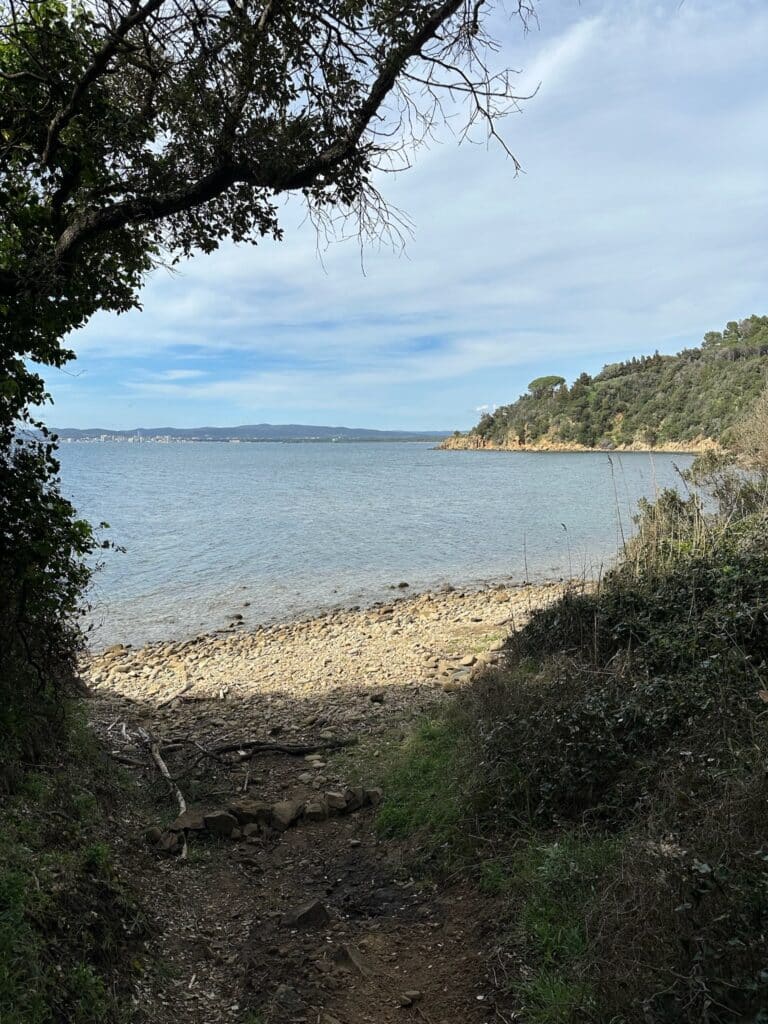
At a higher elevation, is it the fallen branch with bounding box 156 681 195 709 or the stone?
the stone

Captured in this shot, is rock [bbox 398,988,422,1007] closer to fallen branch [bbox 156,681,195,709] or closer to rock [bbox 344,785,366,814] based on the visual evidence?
rock [bbox 344,785,366,814]

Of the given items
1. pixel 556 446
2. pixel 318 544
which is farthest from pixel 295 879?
pixel 556 446

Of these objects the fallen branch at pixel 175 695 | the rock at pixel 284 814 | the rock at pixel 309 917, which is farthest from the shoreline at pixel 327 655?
the rock at pixel 309 917

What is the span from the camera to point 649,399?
252 ft

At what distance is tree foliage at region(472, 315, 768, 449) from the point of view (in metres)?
56.7

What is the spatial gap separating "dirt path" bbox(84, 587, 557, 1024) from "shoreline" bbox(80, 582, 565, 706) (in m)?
0.09

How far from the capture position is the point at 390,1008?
3137 millimetres

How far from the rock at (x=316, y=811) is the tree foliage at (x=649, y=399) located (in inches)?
1434

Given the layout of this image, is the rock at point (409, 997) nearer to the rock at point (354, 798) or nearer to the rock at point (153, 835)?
the rock at point (354, 798)

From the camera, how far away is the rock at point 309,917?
382cm

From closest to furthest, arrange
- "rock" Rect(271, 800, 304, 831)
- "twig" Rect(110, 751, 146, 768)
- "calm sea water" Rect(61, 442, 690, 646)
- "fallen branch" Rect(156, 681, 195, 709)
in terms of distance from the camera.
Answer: "rock" Rect(271, 800, 304, 831)
"twig" Rect(110, 751, 146, 768)
"fallen branch" Rect(156, 681, 195, 709)
"calm sea water" Rect(61, 442, 690, 646)

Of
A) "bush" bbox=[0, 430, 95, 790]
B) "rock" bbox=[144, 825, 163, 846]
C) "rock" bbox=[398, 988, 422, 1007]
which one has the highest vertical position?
"bush" bbox=[0, 430, 95, 790]

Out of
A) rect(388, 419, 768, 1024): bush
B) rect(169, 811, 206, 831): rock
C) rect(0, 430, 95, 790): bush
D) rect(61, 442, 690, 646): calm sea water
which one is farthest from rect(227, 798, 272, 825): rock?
rect(61, 442, 690, 646): calm sea water

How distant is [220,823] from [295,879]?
897 mm
